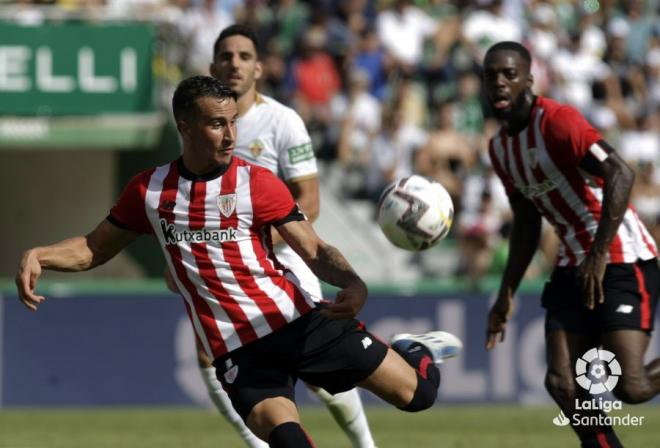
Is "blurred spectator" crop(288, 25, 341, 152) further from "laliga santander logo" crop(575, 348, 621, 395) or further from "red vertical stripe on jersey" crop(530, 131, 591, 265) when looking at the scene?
"laliga santander logo" crop(575, 348, 621, 395)

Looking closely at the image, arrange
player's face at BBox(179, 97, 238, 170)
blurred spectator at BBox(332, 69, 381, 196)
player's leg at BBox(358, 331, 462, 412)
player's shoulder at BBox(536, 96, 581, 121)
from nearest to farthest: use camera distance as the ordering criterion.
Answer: player's face at BBox(179, 97, 238, 170) → player's leg at BBox(358, 331, 462, 412) → player's shoulder at BBox(536, 96, 581, 121) → blurred spectator at BBox(332, 69, 381, 196)

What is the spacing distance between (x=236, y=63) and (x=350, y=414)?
2.31 meters

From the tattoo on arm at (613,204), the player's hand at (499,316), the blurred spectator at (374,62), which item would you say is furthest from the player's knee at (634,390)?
the blurred spectator at (374,62)

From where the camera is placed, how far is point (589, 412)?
25.2 ft

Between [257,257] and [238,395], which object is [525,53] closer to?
[257,257]

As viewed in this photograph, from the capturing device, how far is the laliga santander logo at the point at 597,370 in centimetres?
787

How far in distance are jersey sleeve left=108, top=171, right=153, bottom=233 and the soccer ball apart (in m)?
1.37

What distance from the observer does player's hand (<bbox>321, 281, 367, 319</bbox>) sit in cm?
650

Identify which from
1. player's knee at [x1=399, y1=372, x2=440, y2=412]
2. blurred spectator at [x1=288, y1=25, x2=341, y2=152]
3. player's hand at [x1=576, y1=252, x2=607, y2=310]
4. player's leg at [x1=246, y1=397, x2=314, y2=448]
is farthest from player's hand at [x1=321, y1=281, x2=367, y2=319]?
blurred spectator at [x1=288, y1=25, x2=341, y2=152]

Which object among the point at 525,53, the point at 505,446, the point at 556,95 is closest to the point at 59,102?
the point at 556,95

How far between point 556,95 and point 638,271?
1064 centimetres

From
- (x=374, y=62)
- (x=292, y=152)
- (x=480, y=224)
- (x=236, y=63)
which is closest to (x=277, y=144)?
(x=292, y=152)

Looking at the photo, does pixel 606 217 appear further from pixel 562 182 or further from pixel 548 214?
pixel 548 214

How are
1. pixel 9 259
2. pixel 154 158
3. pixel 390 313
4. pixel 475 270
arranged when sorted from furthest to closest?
pixel 9 259
pixel 154 158
pixel 475 270
pixel 390 313
